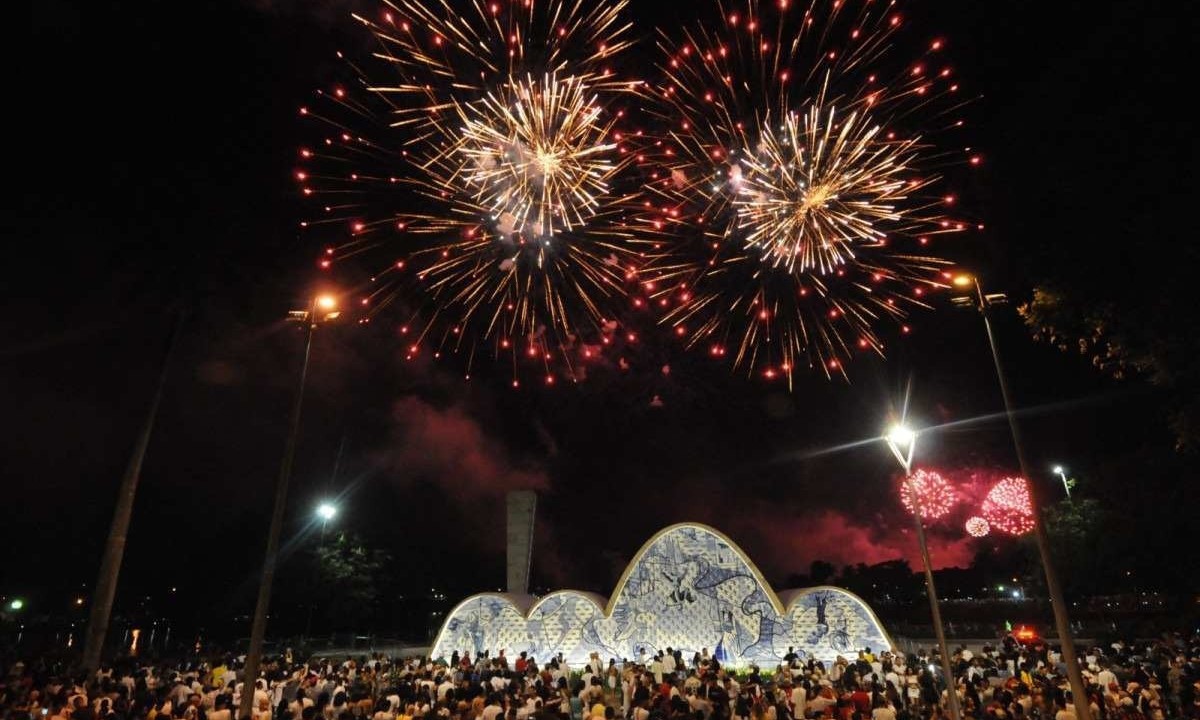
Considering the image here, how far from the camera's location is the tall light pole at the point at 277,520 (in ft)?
32.8

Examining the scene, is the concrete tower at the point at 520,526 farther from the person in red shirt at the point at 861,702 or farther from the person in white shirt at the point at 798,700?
the person in red shirt at the point at 861,702

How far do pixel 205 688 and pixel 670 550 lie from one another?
14363 millimetres

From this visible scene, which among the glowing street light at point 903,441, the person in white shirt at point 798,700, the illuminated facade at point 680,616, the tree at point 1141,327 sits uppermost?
the tree at point 1141,327

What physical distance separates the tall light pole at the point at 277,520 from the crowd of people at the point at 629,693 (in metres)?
0.29

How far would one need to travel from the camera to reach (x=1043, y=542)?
10383mm

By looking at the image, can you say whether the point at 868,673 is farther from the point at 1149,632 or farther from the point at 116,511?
the point at 116,511

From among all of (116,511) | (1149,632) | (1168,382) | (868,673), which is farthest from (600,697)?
(1149,632)

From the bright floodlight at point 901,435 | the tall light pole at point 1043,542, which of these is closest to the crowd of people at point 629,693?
the tall light pole at point 1043,542

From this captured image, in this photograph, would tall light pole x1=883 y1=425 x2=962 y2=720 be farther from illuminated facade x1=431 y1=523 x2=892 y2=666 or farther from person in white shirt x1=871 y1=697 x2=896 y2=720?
illuminated facade x1=431 y1=523 x2=892 y2=666

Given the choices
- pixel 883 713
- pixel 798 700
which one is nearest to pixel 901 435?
pixel 883 713

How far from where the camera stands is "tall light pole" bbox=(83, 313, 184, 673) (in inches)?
710

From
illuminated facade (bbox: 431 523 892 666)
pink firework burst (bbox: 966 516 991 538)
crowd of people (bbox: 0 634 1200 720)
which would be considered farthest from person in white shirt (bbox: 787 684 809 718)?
pink firework burst (bbox: 966 516 991 538)

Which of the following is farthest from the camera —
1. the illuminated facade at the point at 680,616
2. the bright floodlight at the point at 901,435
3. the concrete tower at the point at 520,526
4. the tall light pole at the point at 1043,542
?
the concrete tower at the point at 520,526

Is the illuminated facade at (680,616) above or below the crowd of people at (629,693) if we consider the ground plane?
above
